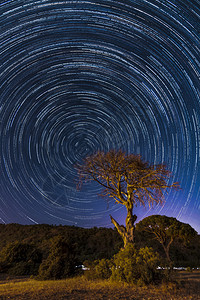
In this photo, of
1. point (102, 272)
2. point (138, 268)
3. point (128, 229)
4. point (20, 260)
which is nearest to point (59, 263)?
point (102, 272)

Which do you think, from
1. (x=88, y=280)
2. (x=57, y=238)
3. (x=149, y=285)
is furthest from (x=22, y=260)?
(x=149, y=285)

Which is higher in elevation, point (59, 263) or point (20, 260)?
point (20, 260)

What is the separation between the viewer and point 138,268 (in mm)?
8977

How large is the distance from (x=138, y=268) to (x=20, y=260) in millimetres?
10320

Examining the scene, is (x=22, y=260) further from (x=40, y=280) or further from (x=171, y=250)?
(x=171, y=250)

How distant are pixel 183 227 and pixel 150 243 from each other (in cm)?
1023

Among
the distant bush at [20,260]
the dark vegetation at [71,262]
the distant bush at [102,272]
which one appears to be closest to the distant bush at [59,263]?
the dark vegetation at [71,262]

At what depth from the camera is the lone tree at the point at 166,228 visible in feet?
71.3

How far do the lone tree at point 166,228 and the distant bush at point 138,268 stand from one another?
13.3 metres

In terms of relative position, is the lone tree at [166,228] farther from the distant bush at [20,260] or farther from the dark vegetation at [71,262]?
the distant bush at [20,260]

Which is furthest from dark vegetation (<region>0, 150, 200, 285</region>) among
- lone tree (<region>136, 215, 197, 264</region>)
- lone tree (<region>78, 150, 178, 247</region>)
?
lone tree (<region>136, 215, 197, 264</region>)

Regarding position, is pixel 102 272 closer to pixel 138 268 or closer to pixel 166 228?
pixel 138 268

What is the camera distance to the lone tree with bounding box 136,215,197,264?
71.3ft

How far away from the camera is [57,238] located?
12.7 meters
